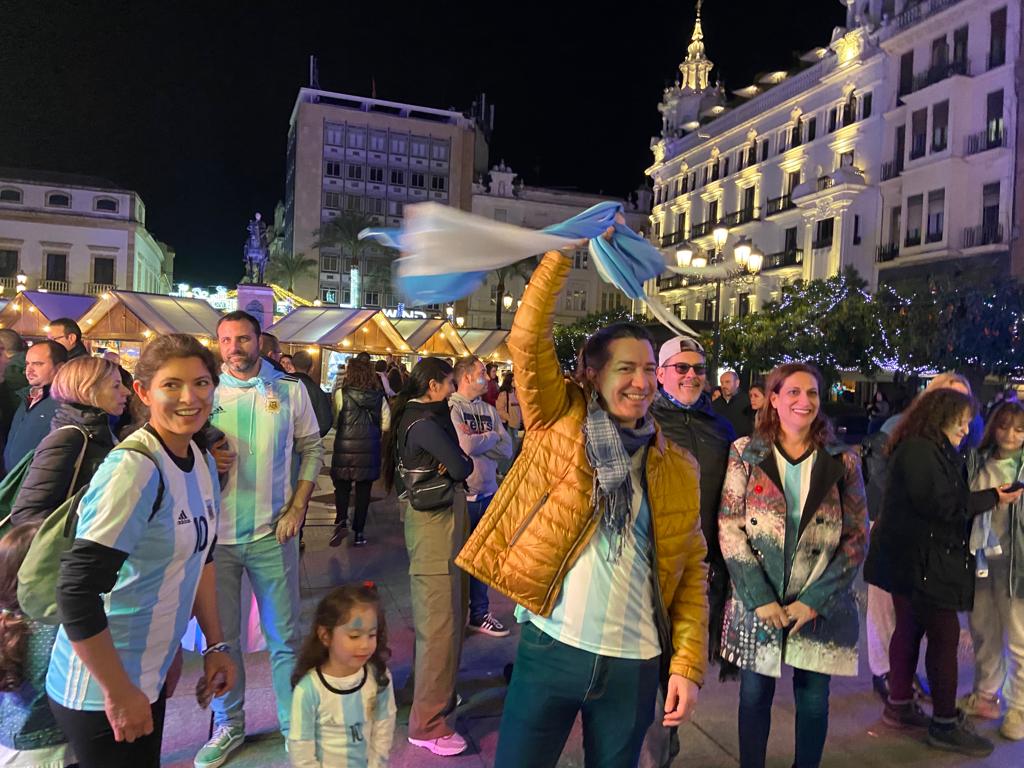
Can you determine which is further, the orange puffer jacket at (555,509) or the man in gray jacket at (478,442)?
the man in gray jacket at (478,442)

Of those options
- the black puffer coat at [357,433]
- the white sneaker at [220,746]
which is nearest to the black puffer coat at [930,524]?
the white sneaker at [220,746]

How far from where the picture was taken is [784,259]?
40.5m

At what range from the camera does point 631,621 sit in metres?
2.20

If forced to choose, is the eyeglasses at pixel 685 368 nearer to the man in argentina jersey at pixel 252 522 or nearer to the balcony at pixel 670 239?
the man in argentina jersey at pixel 252 522

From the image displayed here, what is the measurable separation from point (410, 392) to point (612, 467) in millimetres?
2358

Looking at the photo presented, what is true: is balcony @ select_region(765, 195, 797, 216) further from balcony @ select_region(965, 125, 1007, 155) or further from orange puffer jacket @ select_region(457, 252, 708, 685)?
orange puffer jacket @ select_region(457, 252, 708, 685)

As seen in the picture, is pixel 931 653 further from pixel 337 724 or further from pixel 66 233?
pixel 66 233

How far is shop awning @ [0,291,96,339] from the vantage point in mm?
17859

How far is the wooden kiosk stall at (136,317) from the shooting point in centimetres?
1661

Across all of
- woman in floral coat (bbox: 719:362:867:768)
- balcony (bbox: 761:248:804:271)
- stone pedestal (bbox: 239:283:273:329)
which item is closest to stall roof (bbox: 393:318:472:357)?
stone pedestal (bbox: 239:283:273:329)

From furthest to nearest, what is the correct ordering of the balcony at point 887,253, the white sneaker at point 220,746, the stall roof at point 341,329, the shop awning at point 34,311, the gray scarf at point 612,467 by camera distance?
the balcony at point 887,253 → the stall roof at point 341,329 → the shop awning at point 34,311 → the white sneaker at point 220,746 → the gray scarf at point 612,467

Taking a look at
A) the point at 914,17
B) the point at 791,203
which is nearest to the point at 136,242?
the point at 791,203

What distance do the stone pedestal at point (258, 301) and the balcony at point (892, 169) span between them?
28248 millimetres

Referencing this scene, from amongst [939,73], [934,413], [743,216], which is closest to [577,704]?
[934,413]
